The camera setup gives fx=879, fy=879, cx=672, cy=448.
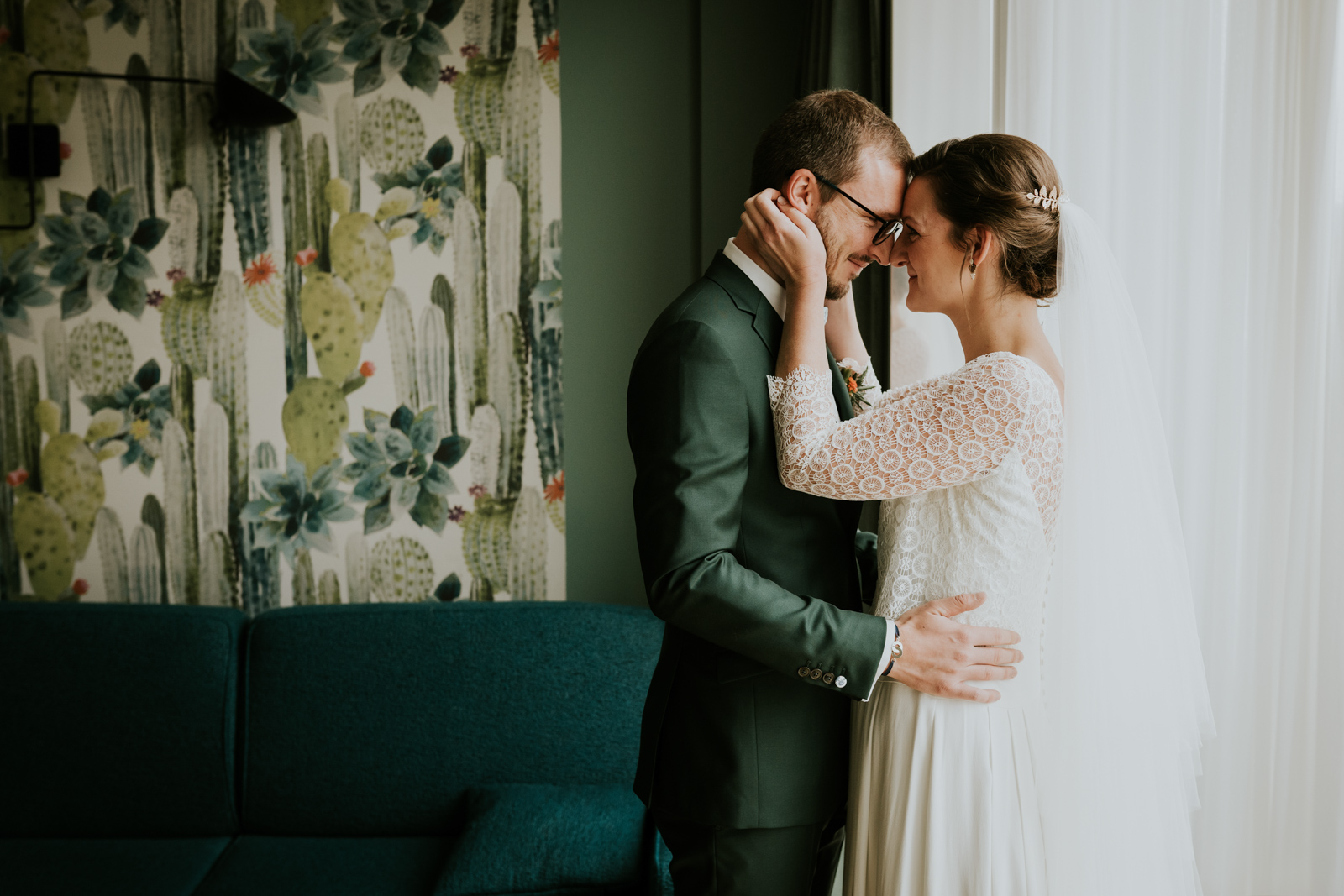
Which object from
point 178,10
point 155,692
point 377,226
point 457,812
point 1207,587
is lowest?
point 457,812

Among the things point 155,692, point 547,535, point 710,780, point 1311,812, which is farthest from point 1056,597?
point 155,692

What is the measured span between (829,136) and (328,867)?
1.97 metres

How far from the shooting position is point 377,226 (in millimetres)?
2697

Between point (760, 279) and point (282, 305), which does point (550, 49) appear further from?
point (760, 279)

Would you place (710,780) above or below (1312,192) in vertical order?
below

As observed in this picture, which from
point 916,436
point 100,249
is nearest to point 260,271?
point 100,249

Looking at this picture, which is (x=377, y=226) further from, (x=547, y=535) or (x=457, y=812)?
(x=457, y=812)

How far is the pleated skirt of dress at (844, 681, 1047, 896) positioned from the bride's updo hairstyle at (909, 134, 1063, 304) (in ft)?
1.98

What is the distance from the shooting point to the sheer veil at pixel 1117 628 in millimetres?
1170

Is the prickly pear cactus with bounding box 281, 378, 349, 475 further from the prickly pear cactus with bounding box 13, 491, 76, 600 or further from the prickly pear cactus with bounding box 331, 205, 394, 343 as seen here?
the prickly pear cactus with bounding box 13, 491, 76, 600

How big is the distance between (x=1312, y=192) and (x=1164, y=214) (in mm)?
232

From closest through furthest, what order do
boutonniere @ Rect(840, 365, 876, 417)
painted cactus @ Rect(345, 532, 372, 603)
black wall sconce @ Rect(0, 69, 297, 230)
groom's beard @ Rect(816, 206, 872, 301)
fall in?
groom's beard @ Rect(816, 206, 872, 301), boutonniere @ Rect(840, 365, 876, 417), black wall sconce @ Rect(0, 69, 297, 230), painted cactus @ Rect(345, 532, 372, 603)

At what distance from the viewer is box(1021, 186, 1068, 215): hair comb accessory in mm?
1206

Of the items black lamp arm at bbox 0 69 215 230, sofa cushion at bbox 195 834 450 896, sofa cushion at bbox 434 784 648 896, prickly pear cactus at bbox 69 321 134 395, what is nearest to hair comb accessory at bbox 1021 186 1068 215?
sofa cushion at bbox 434 784 648 896
